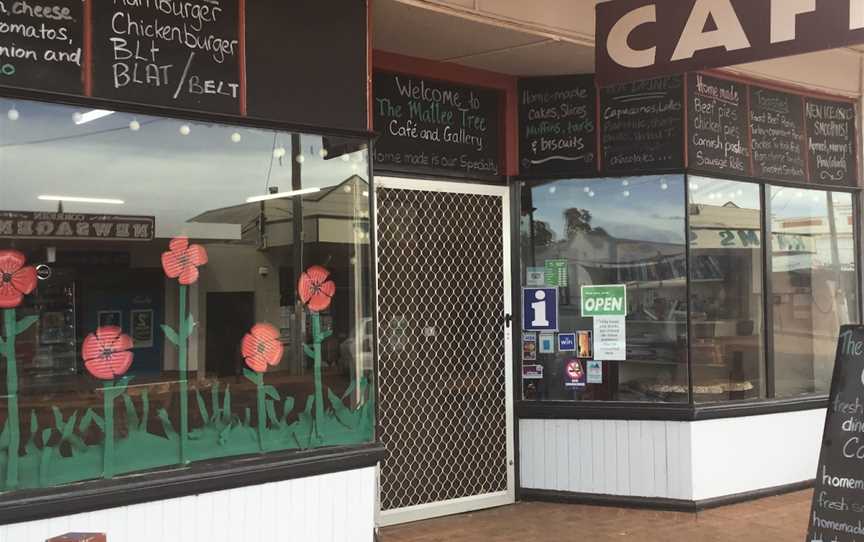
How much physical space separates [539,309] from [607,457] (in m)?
1.24

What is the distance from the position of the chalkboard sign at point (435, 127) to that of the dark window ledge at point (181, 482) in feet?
7.13

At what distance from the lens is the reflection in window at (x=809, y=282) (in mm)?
7090

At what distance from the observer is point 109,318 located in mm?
4031

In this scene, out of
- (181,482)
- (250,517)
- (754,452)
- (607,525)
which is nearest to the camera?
(181,482)

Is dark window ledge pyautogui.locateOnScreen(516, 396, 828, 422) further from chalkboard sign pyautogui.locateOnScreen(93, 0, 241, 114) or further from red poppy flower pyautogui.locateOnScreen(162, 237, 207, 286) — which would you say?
chalkboard sign pyautogui.locateOnScreen(93, 0, 241, 114)

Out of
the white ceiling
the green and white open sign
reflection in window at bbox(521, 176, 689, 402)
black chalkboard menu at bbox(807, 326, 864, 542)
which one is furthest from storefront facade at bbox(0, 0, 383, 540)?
black chalkboard menu at bbox(807, 326, 864, 542)

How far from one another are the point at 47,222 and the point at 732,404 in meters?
5.07

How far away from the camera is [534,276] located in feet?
21.6

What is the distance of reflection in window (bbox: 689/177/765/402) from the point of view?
6.50 meters

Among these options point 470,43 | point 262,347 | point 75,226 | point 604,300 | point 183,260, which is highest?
point 470,43

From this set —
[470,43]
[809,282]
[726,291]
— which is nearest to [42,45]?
[470,43]

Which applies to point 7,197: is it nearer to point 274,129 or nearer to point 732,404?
point 274,129

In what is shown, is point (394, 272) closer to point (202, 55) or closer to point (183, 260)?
point (183, 260)

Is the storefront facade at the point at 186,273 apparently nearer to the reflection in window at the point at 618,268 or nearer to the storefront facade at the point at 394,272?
the storefront facade at the point at 394,272
